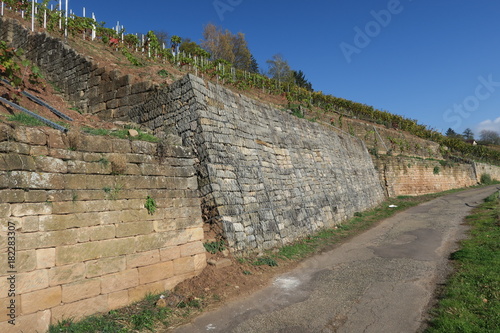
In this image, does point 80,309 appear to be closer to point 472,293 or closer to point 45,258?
point 45,258

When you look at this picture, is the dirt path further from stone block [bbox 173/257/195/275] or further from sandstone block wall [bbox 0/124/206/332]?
sandstone block wall [bbox 0/124/206/332]

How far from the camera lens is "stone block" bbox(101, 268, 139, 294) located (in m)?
5.30

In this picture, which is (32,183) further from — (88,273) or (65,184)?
(88,273)

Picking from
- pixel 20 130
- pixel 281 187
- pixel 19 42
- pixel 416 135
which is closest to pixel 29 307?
pixel 20 130

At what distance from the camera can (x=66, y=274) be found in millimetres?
4883

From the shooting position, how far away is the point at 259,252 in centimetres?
838

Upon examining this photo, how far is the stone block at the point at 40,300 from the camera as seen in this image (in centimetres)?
442

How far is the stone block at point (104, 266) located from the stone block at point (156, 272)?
0.40m

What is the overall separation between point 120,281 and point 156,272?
73 cm

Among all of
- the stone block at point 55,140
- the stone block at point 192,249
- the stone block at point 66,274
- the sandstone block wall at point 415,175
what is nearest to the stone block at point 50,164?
the stone block at point 55,140

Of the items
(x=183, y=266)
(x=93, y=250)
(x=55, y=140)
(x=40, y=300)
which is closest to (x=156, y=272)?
Result: (x=183, y=266)

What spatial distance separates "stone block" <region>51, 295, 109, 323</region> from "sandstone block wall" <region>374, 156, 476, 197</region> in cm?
2212

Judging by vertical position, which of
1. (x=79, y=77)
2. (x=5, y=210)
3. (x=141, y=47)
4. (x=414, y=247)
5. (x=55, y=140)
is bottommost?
(x=414, y=247)

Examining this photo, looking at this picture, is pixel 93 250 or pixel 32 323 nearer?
pixel 32 323
